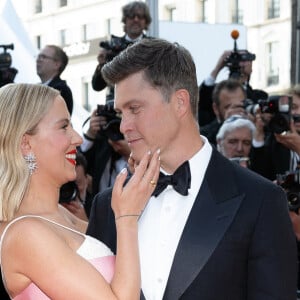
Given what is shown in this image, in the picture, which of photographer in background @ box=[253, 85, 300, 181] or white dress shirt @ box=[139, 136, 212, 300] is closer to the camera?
white dress shirt @ box=[139, 136, 212, 300]

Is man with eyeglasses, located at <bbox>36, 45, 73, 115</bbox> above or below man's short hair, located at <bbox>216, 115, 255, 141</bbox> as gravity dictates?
above

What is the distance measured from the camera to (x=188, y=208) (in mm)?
3072

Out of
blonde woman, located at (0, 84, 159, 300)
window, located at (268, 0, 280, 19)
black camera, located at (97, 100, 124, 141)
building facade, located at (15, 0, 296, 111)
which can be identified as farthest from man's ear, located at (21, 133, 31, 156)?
window, located at (268, 0, 280, 19)

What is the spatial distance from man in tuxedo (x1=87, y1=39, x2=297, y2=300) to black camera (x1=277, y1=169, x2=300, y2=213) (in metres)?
1.68

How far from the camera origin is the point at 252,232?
114 inches

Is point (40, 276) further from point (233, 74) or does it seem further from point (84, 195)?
point (233, 74)

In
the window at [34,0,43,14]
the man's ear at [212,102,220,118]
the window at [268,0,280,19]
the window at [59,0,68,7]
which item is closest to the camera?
the man's ear at [212,102,220,118]

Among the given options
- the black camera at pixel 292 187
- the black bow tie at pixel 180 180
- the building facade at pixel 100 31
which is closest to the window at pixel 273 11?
the building facade at pixel 100 31

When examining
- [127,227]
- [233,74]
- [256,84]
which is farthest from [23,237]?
[256,84]

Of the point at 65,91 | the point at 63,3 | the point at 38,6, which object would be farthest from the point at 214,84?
the point at 63,3

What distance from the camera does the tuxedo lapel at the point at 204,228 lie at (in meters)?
2.90

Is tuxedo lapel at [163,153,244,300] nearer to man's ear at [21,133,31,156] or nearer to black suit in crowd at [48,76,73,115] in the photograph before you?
man's ear at [21,133,31,156]

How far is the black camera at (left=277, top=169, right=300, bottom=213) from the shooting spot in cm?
475

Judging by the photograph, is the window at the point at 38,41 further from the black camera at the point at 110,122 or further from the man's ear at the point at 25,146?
the man's ear at the point at 25,146
